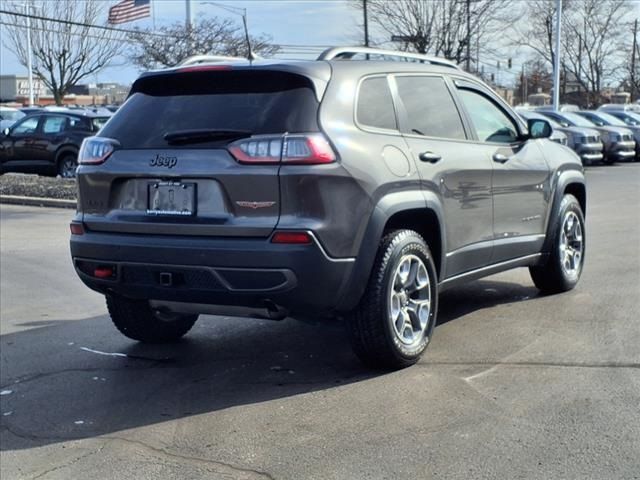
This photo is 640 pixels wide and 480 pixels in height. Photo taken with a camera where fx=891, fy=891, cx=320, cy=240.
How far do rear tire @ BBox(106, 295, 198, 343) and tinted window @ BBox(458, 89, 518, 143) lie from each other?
97.5 inches

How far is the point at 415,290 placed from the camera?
214 inches

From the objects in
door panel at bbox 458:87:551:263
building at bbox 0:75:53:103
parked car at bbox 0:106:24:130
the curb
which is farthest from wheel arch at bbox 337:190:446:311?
building at bbox 0:75:53:103

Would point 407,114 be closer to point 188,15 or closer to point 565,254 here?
point 565,254

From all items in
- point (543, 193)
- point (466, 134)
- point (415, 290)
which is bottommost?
point (415, 290)

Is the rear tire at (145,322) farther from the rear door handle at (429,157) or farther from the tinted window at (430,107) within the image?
the tinted window at (430,107)

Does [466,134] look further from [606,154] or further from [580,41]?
[580,41]

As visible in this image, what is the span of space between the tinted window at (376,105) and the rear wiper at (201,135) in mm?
739

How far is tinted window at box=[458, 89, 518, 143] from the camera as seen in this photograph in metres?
6.33

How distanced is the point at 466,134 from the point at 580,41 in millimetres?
50557

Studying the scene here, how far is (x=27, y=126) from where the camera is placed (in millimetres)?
20125

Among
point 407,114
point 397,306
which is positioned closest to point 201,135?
point 407,114

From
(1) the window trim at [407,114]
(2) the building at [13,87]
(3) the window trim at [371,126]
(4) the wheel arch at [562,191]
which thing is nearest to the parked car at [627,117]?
(4) the wheel arch at [562,191]

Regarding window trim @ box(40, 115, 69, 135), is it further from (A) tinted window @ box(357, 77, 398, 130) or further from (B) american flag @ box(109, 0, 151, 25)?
(A) tinted window @ box(357, 77, 398, 130)

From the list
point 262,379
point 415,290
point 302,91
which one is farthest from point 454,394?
point 302,91
